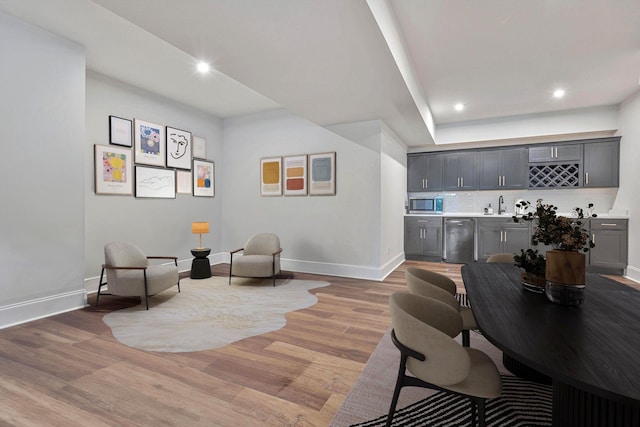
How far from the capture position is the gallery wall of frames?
436 centimetres

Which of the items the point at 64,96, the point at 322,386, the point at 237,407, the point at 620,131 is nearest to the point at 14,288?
the point at 64,96

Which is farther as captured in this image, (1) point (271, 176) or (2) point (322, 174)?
(1) point (271, 176)

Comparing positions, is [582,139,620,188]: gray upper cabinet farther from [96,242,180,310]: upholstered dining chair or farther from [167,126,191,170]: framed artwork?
[167,126,191,170]: framed artwork

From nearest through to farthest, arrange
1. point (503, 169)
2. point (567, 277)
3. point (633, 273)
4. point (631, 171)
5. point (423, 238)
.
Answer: point (567, 277) → point (633, 273) → point (631, 171) → point (503, 169) → point (423, 238)

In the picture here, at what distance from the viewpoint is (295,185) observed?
5582mm

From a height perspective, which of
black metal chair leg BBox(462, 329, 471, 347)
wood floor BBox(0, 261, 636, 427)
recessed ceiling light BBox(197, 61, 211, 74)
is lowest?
wood floor BBox(0, 261, 636, 427)

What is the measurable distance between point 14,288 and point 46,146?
1474 millimetres

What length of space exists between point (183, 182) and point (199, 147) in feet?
2.56

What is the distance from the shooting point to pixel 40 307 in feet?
10.5

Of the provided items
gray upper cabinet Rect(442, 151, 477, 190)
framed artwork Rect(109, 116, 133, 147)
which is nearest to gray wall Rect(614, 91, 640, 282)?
A: gray upper cabinet Rect(442, 151, 477, 190)

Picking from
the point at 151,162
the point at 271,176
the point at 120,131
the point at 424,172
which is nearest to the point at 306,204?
the point at 271,176

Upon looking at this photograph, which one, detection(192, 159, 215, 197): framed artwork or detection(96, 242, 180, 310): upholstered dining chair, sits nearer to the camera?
detection(96, 242, 180, 310): upholstered dining chair

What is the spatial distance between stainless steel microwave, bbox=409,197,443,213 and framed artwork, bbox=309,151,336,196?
2413mm

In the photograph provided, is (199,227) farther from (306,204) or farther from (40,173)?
(40,173)
